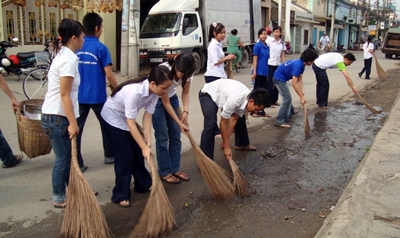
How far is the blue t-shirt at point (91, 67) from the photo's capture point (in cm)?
394

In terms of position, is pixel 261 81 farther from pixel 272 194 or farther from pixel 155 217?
pixel 155 217

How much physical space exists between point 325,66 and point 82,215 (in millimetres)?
6266

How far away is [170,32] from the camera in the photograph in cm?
1291

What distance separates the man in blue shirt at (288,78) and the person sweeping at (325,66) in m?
1.23

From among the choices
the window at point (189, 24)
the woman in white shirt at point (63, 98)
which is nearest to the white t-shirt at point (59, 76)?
the woman in white shirt at point (63, 98)

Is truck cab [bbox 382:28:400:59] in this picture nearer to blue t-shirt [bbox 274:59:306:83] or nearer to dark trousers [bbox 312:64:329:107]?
dark trousers [bbox 312:64:329:107]

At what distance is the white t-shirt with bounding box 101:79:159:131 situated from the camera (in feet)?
10.1

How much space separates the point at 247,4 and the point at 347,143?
13.0 m

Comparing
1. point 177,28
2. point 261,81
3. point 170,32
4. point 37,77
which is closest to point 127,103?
point 261,81

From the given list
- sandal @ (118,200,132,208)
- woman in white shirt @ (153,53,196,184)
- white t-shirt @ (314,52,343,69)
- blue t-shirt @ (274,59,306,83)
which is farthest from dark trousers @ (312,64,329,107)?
sandal @ (118,200,132,208)

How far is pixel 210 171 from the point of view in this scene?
3.68 meters

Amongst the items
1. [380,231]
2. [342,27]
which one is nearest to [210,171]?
[380,231]

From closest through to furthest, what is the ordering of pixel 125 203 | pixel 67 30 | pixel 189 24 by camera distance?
pixel 67 30, pixel 125 203, pixel 189 24

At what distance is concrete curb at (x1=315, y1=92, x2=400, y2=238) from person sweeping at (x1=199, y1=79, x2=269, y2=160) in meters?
1.21
